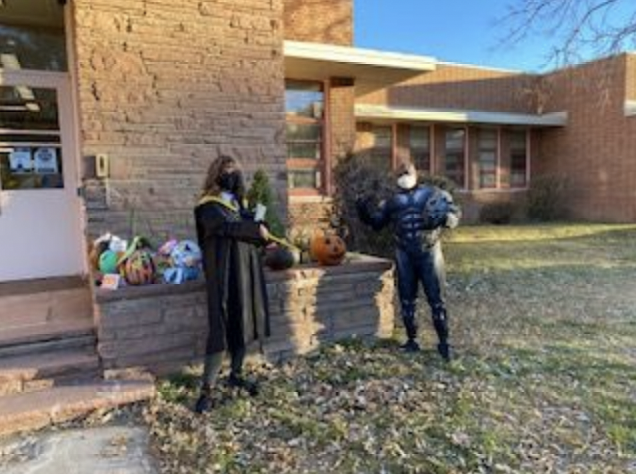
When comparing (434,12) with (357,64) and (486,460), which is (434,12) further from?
(486,460)

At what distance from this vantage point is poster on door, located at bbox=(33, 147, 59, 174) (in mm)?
5746

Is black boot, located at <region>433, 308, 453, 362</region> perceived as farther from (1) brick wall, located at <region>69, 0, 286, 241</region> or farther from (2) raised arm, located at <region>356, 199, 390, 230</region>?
(1) brick wall, located at <region>69, 0, 286, 241</region>

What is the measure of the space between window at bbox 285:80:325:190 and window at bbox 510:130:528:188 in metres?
9.92

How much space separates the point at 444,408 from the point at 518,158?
16.5 meters

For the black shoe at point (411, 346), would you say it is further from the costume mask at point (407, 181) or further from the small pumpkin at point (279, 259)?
the costume mask at point (407, 181)

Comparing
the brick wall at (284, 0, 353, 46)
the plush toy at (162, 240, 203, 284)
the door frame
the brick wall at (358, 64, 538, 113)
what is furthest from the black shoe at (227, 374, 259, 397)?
the brick wall at (358, 64, 538, 113)

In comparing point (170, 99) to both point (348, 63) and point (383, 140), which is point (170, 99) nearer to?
point (348, 63)

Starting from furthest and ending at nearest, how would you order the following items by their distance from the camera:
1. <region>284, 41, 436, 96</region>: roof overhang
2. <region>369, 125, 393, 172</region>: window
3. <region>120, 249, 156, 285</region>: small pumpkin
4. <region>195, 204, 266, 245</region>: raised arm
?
<region>369, 125, 393, 172</region>: window → <region>284, 41, 436, 96</region>: roof overhang → <region>120, 249, 156, 285</region>: small pumpkin → <region>195, 204, 266, 245</region>: raised arm

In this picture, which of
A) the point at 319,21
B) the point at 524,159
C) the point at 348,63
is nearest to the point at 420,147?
the point at 524,159

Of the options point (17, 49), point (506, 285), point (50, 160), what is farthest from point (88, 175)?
point (506, 285)

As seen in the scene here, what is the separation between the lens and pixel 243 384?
12.8 feet

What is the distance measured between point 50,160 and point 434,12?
10.0 meters

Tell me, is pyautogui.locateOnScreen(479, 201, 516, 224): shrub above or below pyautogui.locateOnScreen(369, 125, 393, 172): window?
below

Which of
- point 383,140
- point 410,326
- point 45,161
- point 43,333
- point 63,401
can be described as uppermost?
point 383,140
